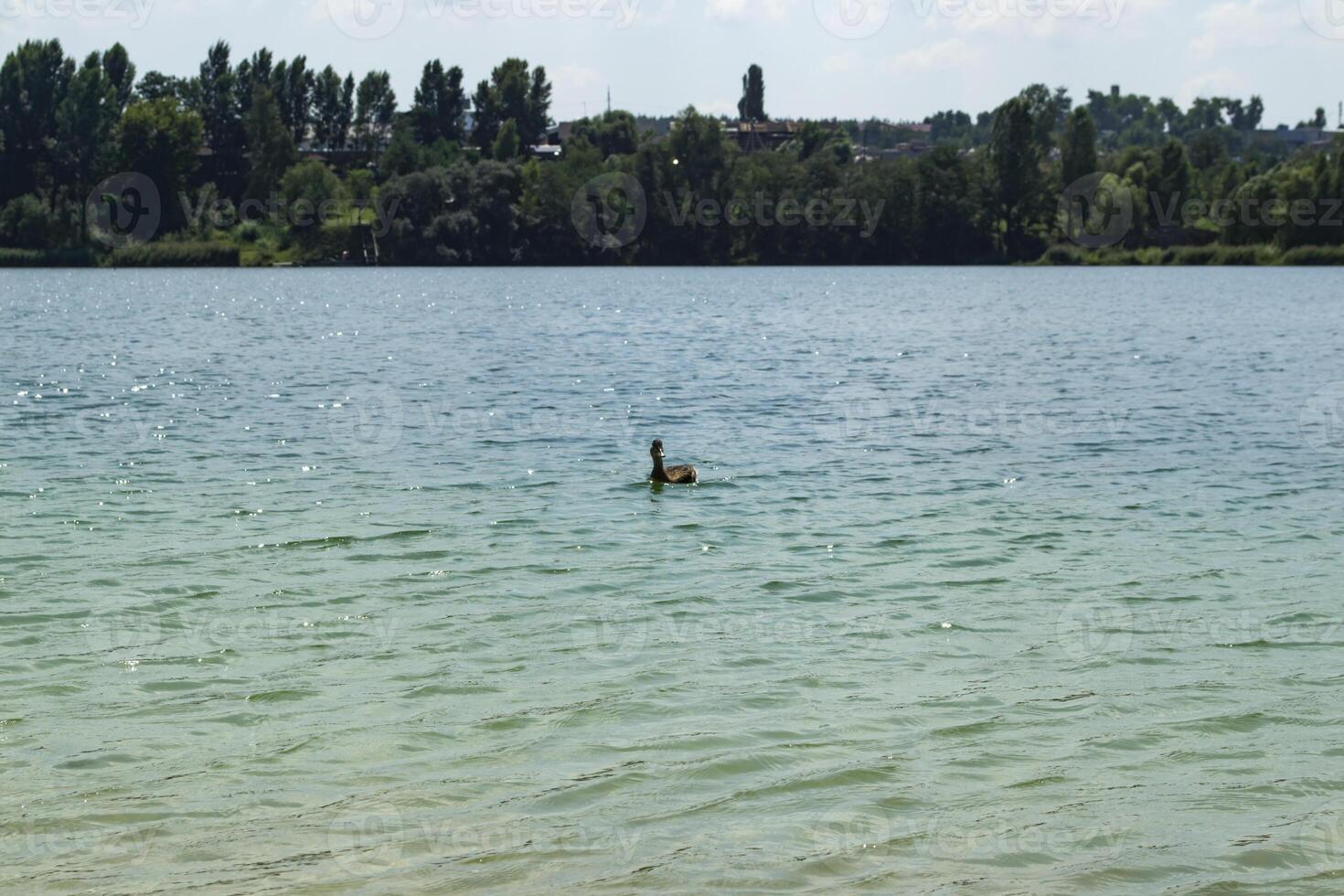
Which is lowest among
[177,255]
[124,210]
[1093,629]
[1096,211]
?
[1093,629]

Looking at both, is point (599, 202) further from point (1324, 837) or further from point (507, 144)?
point (1324, 837)

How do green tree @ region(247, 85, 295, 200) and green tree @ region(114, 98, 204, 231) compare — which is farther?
green tree @ region(247, 85, 295, 200)

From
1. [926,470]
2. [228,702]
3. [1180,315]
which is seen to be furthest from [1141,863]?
[1180,315]

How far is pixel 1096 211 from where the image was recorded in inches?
5797

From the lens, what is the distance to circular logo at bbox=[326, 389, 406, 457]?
27016 mm

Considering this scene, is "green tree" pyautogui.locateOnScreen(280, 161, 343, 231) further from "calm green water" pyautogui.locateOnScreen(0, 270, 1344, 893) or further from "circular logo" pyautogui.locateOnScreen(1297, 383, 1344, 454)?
"circular logo" pyautogui.locateOnScreen(1297, 383, 1344, 454)

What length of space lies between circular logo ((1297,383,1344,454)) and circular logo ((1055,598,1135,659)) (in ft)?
47.6

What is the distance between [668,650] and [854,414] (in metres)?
21.4

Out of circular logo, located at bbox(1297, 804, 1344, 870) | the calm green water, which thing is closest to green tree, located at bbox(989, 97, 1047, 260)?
the calm green water

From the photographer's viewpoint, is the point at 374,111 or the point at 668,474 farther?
the point at 374,111

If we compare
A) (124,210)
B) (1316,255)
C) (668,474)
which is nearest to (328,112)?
(124,210)

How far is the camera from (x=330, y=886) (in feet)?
26.2

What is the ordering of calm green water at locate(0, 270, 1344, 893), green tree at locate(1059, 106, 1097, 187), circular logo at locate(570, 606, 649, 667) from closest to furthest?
1. calm green water at locate(0, 270, 1344, 893)
2. circular logo at locate(570, 606, 649, 667)
3. green tree at locate(1059, 106, 1097, 187)

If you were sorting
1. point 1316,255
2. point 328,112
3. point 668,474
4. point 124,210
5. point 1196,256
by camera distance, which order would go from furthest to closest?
1. point 328,112
2. point 124,210
3. point 1196,256
4. point 1316,255
5. point 668,474
